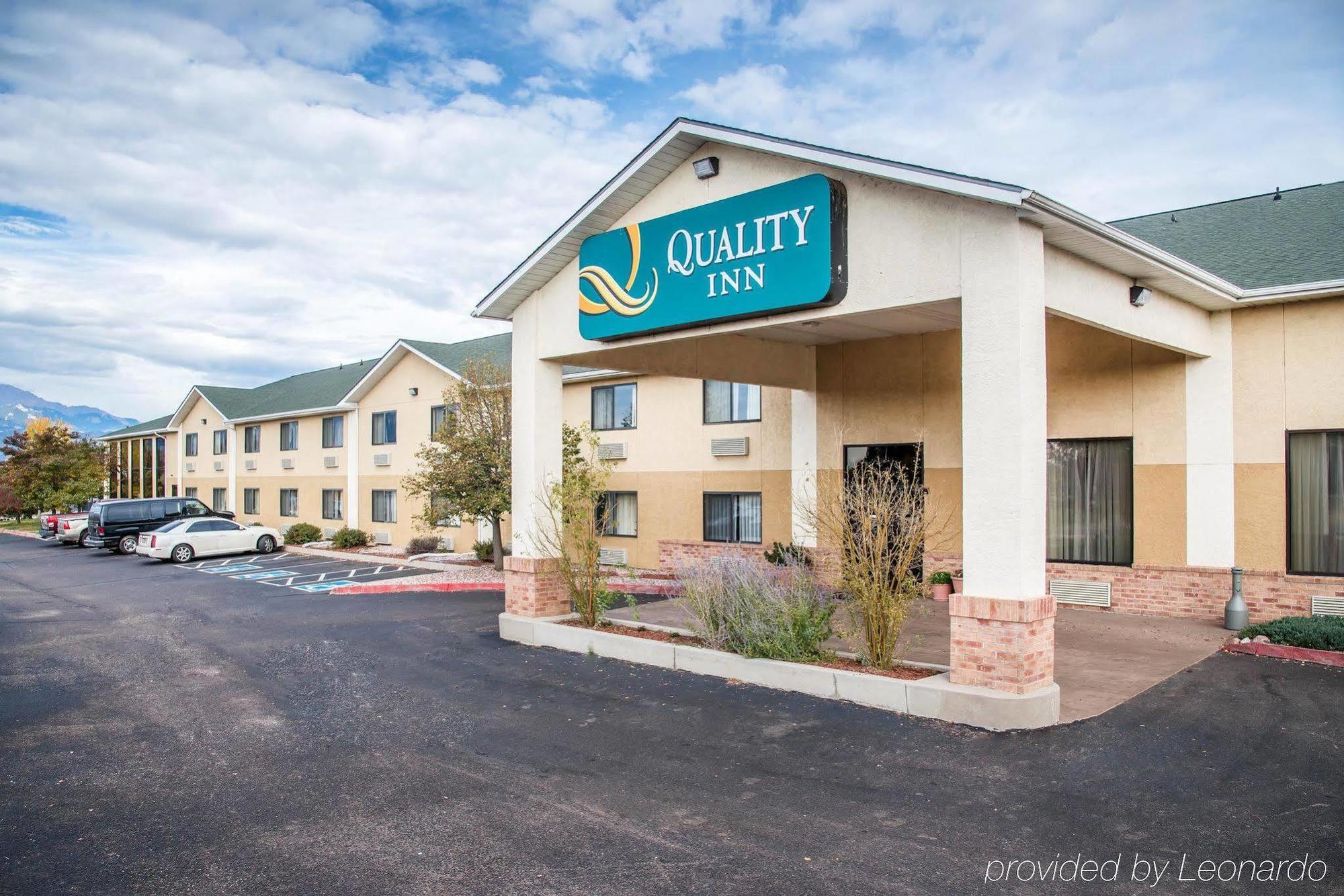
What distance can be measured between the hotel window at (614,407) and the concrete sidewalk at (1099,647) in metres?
8.05

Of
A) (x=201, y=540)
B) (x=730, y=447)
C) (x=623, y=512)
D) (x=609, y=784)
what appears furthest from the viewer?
(x=201, y=540)

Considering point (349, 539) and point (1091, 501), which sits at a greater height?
point (1091, 501)

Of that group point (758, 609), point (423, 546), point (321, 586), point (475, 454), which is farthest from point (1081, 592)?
point (423, 546)

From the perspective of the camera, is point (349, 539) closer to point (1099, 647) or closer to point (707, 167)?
point (707, 167)

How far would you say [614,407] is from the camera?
70.6 feet

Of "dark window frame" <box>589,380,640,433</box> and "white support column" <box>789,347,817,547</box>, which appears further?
"dark window frame" <box>589,380,640,433</box>

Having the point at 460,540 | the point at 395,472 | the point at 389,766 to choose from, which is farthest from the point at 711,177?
the point at 395,472

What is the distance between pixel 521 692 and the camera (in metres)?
9.41

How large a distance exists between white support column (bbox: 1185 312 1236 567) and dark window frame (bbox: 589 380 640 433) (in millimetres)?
11717

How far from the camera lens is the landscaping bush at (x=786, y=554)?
15.3 metres

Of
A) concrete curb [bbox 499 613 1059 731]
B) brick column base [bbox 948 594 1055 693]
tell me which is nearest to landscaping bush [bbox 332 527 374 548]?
concrete curb [bbox 499 613 1059 731]

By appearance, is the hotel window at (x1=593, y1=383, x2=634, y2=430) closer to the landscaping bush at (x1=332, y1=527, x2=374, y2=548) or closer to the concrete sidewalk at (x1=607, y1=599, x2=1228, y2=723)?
the concrete sidewalk at (x1=607, y1=599, x2=1228, y2=723)

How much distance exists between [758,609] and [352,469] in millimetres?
24368

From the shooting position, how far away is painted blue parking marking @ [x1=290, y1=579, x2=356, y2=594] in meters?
19.0
